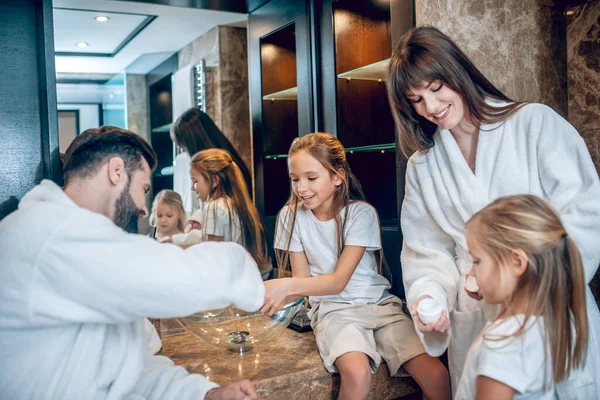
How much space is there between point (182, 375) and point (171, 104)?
0.96m

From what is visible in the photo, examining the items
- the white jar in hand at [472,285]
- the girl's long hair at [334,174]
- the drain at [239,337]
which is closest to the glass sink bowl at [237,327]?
the drain at [239,337]

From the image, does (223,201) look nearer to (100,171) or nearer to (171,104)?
(171,104)

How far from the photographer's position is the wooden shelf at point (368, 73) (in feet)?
7.12

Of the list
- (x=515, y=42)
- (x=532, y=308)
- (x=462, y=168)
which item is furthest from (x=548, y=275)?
(x=515, y=42)

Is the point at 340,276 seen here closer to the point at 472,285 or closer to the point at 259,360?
the point at 259,360

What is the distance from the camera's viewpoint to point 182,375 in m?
1.35

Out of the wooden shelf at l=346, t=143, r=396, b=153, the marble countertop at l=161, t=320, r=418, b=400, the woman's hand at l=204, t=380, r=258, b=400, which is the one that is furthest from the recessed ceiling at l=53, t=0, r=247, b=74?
the woman's hand at l=204, t=380, r=258, b=400

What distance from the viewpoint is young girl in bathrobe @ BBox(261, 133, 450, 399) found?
1643 mm

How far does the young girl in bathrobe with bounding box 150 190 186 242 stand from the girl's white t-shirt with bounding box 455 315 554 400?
1.08m

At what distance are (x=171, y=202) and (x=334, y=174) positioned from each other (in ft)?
1.82

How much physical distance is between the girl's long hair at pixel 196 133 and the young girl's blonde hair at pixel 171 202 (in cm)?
18

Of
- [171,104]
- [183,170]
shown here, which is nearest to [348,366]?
[183,170]

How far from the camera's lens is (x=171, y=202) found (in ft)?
6.12

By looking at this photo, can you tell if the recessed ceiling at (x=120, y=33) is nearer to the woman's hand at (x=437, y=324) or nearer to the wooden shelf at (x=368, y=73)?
the wooden shelf at (x=368, y=73)
